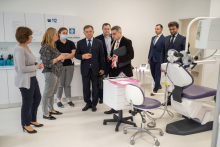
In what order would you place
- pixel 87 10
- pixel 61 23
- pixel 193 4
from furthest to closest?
1. pixel 193 4
2. pixel 87 10
3. pixel 61 23

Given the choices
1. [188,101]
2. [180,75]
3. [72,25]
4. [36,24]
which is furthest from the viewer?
[72,25]

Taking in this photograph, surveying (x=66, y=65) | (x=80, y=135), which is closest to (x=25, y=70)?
(x=80, y=135)

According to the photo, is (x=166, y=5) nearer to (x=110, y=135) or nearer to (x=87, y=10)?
(x=87, y=10)

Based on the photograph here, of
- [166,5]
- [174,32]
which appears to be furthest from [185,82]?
[166,5]

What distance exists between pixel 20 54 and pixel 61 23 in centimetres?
213

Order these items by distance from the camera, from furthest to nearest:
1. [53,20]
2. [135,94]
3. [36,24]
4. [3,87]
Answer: [53,20] → [36,24] → [3,87] → [135,94]

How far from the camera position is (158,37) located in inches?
205

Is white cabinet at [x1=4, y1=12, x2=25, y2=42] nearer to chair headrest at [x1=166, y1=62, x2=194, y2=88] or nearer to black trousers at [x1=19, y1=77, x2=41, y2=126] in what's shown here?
black trousers at [x1=19, y1=77, x2=41, y2=126]

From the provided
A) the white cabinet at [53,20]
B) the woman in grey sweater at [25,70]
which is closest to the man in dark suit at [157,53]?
the white cabinet at [53,20]

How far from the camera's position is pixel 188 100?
9.74 feet

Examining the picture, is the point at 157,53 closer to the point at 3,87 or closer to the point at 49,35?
the point at 49,35

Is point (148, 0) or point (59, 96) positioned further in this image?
point (148, 0)

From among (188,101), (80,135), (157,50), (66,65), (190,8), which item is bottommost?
(80,135)

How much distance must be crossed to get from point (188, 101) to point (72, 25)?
122 inches
